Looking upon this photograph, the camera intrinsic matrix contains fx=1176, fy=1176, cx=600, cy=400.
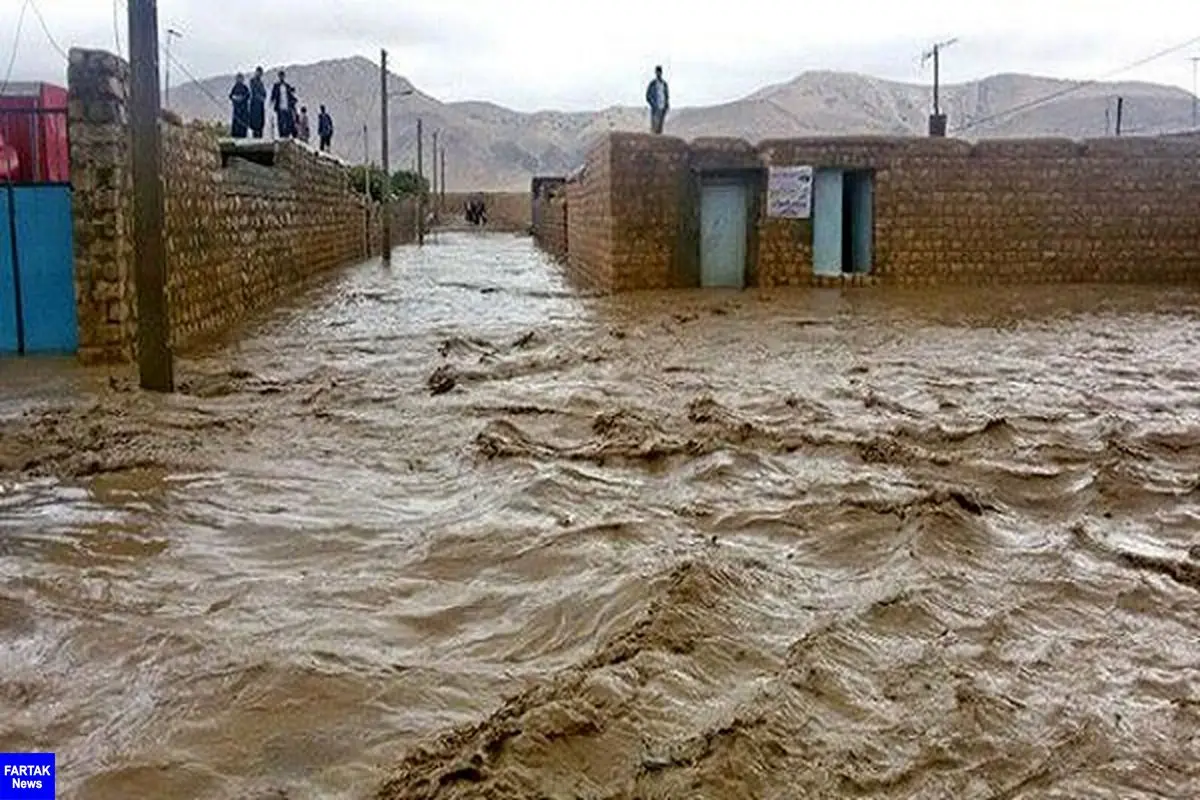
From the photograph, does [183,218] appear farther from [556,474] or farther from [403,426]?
[556,474]

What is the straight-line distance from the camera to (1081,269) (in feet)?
61.1

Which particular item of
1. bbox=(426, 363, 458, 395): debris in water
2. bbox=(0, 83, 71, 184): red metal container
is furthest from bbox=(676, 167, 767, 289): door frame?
bbox=(0, 83, 71, 184): red metal container

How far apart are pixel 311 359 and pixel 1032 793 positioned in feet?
27.7

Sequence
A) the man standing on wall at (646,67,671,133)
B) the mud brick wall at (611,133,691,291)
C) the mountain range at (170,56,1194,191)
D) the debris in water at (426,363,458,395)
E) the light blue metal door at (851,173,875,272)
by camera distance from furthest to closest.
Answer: the mountain range at (170,56,1194,191), the man standing on wall at (646,67,671,133), the light blue metal door at (851,173,875,272), the mud brick wall at (611,133,691,291), the debris in water at (426,363,458,395)

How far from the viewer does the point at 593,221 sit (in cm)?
2009

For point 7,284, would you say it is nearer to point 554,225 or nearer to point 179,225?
point 179,225

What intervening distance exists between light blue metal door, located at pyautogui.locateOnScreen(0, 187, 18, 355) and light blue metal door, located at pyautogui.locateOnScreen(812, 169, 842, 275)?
1172 centimetres

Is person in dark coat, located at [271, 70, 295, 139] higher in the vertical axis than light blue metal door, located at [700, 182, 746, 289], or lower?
higher

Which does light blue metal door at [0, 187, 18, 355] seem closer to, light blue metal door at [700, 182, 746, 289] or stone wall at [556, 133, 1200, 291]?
stone wall at [556, 133, 1200, 291]

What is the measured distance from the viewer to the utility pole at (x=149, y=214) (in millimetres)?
8078

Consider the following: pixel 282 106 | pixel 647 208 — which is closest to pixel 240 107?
pixel 282 106

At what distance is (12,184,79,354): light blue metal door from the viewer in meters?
9.48

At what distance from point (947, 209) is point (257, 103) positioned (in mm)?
13898

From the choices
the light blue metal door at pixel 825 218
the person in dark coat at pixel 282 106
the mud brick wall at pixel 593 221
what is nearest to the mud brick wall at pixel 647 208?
the mud brick wall at pixel 593 221
